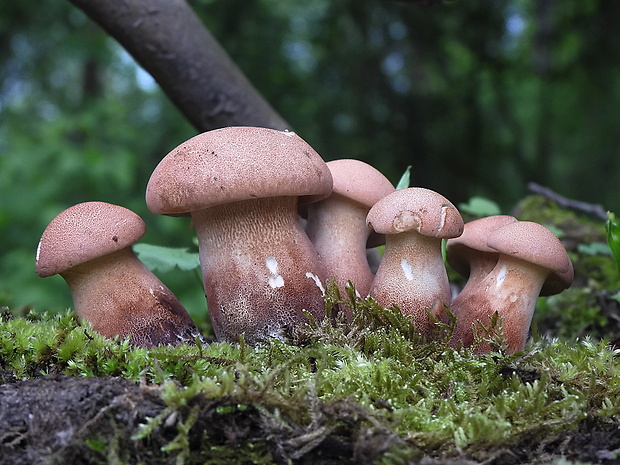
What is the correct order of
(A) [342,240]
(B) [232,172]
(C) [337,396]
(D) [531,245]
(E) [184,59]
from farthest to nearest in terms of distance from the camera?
(E) [184,59] < (A) [342,240] < (D) [531,245] < (B) [232,172] < (C) [337,396]

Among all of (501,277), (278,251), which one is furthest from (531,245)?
(278,251)

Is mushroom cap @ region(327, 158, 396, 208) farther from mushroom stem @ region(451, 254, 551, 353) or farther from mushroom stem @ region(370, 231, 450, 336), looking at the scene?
mushroom stem @ region(451, 254, 551, 353)

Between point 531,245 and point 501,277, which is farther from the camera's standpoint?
point 501,277

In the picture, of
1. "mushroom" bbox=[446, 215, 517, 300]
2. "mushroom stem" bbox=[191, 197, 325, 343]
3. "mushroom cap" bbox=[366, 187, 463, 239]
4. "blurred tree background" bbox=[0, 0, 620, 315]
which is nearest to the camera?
"mushroom cap" bbox=[366, 187, 463, 239]

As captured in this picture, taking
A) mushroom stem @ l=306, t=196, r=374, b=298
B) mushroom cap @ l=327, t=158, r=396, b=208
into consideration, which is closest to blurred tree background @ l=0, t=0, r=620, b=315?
mushroom stem @ l=306, t=196, r=374, b=298

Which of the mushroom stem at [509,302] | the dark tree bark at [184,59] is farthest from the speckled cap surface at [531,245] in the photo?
the dark tree bark at [184,59]

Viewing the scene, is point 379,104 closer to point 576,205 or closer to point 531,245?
→ point 576,205

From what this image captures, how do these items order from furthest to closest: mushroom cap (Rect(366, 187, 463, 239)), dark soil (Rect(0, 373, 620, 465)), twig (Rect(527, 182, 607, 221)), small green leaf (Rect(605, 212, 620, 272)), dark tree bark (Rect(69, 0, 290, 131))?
1. twig (Rect(527, 182, 607, 221))
2. dark tree bark (Rect(69, 0, 290, 131))
3. small green leaf (Rect(605, 212, 620, 272))
4. mushroom cap (Rect(366, 187, 463, 239))
5. dark soil (Rect(0, 373, 620, 465))
